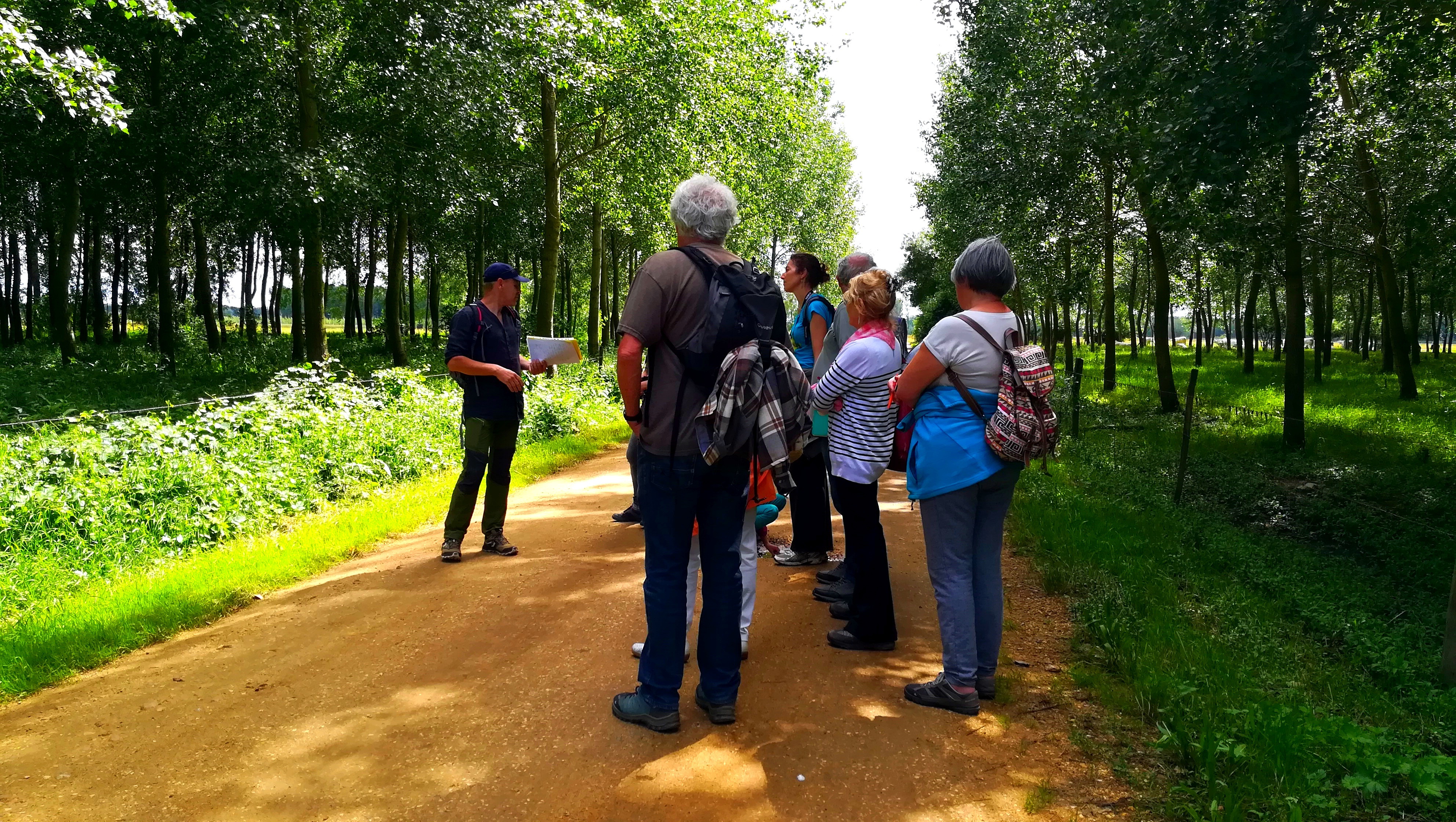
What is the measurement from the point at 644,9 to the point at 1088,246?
12.6 metres

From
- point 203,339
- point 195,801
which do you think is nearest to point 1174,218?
point 195,801

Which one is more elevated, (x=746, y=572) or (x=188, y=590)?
(x=746, y=572)

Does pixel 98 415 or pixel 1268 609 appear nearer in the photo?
pixel 1268 609

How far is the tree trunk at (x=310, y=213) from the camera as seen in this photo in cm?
1516

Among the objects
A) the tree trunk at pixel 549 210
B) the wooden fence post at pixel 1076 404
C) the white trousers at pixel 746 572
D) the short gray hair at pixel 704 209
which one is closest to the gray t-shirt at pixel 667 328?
the short gray hair at pixel 704 209

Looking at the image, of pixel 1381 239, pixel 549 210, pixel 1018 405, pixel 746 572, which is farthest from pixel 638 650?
pixel 1381 239

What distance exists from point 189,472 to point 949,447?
20.9 feet

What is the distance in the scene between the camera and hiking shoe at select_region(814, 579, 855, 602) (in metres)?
5.34

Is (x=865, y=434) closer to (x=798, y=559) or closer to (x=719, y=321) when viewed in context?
(x=719, y=321)

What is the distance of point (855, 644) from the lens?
4.63m

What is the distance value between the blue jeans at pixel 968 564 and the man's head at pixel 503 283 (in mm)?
3583

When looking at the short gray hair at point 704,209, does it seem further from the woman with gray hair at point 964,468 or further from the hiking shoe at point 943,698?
the hiking shoe at point 943,698

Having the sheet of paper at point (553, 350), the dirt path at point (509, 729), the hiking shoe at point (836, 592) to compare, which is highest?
the sheet of paper at point (553, 350)

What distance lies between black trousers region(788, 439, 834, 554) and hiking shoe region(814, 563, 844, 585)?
1.04 ft
